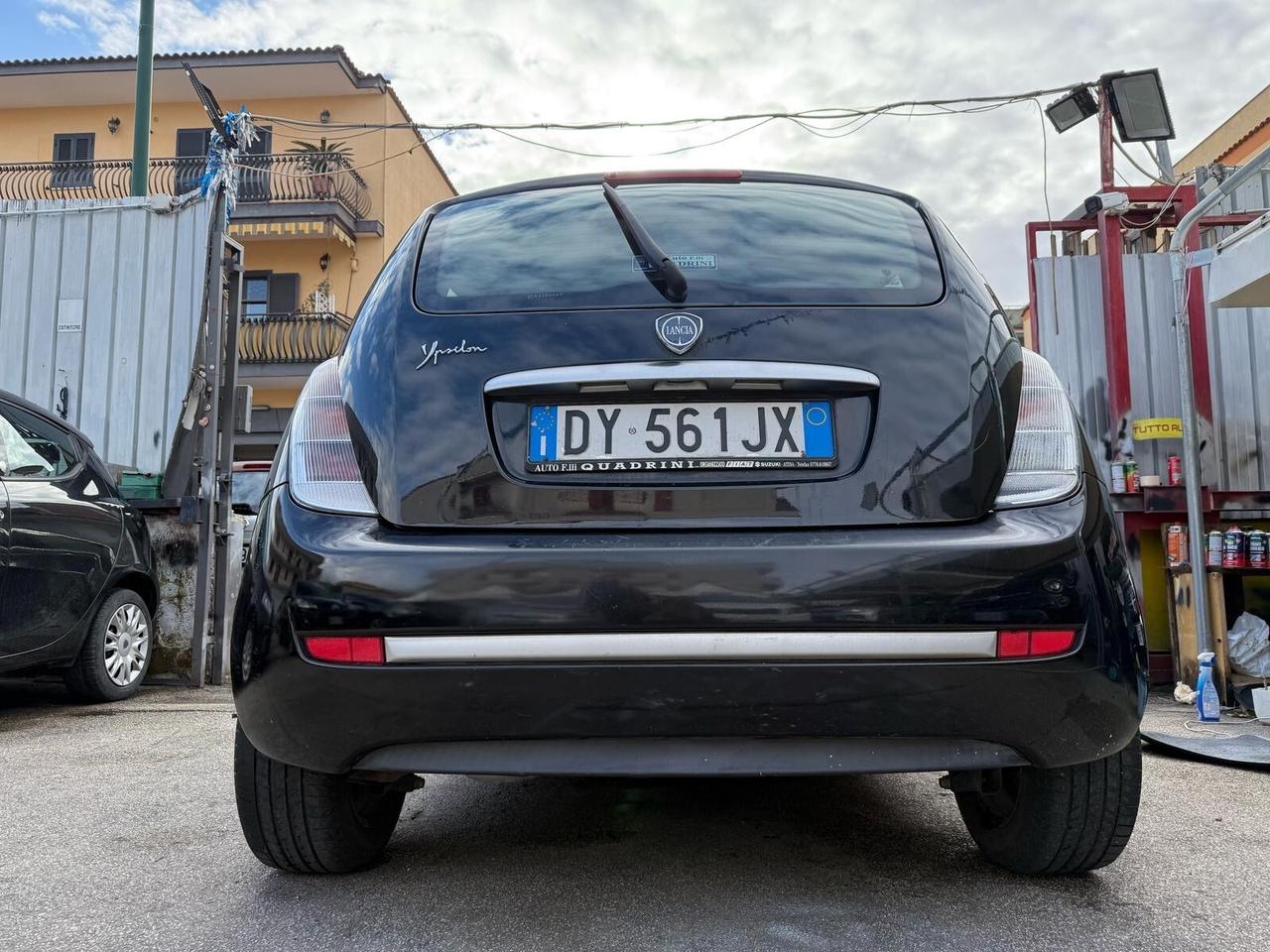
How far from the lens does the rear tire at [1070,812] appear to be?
6.44ft

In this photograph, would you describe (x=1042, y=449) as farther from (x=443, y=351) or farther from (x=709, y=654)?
(x=443, y=351)


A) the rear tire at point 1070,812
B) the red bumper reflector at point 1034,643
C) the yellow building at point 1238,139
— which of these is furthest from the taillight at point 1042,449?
the yellow building at point 1238,139

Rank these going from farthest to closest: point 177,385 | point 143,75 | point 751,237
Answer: point 143,75
point 177,385
point 751,237

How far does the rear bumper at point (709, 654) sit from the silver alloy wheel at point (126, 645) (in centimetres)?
387

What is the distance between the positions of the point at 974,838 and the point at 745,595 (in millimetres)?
1103

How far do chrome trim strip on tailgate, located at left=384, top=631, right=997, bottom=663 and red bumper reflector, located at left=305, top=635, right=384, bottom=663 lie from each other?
215 mm

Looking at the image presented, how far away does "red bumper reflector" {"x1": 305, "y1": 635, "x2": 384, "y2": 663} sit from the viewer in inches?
66.6

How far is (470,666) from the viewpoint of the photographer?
167 cm

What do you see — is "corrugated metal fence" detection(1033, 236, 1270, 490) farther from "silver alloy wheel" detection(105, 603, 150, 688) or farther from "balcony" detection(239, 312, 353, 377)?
"balcony" detection(239, 312, 353, 377)

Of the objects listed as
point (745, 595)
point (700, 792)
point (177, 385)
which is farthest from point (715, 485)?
point (177, 385)

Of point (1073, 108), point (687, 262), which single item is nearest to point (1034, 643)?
point (687, 262)

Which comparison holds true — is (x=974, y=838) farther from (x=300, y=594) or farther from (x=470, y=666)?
(x=300, y=594)

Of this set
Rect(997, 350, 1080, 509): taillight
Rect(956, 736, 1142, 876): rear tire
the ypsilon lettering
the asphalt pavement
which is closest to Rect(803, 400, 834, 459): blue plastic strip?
Rect(997, 350, 1080, 509): taillight

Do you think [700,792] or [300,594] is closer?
[300,594]
